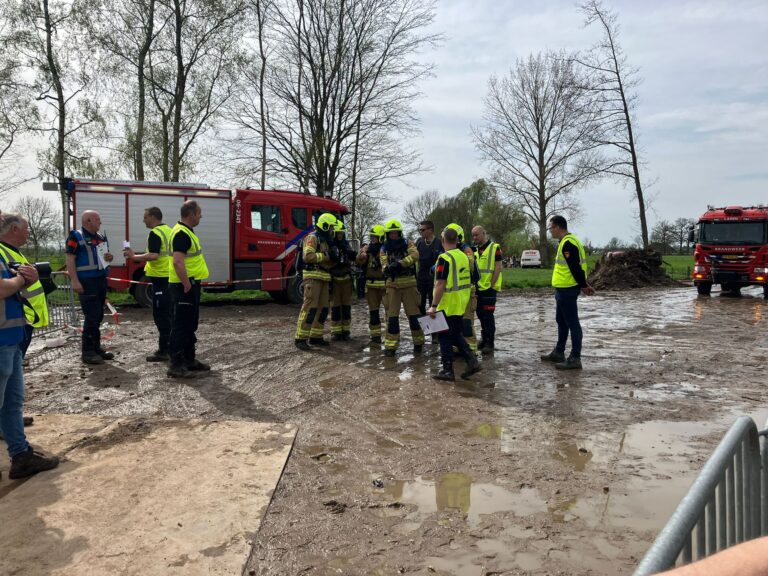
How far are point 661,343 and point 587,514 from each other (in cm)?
692

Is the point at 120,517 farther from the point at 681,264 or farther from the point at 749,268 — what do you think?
the point at 681,264

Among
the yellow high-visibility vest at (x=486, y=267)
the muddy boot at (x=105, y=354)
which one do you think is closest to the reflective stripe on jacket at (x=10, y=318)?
the muddy boot at (x=105, y=354)

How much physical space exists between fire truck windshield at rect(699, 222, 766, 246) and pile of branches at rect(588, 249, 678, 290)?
16.4 ft

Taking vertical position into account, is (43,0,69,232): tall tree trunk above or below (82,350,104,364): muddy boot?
above

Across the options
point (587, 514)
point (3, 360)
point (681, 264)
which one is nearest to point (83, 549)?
point (3, 360)

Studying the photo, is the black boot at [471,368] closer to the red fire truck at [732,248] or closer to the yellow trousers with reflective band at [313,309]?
the yellow trousers with reflective band at [313,309]

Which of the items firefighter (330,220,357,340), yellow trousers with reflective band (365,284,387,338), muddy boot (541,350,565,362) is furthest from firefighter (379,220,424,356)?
muddy boot (541,350,565,362)

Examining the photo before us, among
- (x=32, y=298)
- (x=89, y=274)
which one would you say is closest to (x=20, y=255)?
(x=32, y=298)

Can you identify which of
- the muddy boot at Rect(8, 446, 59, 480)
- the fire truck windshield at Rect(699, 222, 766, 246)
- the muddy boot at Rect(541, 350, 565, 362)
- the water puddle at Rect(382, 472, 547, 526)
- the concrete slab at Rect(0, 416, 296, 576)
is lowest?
the water puddle at Rect(382, 472, 547, 526)

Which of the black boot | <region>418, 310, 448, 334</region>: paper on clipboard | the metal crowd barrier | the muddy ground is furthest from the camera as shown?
the metal crowd barrier

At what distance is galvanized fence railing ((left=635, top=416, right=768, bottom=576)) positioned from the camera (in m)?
1.32

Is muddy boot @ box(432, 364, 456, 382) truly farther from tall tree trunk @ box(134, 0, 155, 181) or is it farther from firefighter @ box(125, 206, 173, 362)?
tall tree trunk @ box(134, 0, 155, 181)

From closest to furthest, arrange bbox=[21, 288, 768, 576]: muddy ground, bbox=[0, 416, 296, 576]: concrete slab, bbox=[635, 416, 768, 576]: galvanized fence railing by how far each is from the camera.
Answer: bbox=[635, 416, 768, 576]: galvanized fence railing
bbox=[0, 416, 296, 576]: concrete slab
bbox=[21, 288, 768, 576]: muddy ground

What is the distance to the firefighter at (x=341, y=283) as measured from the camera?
8.63 meters
